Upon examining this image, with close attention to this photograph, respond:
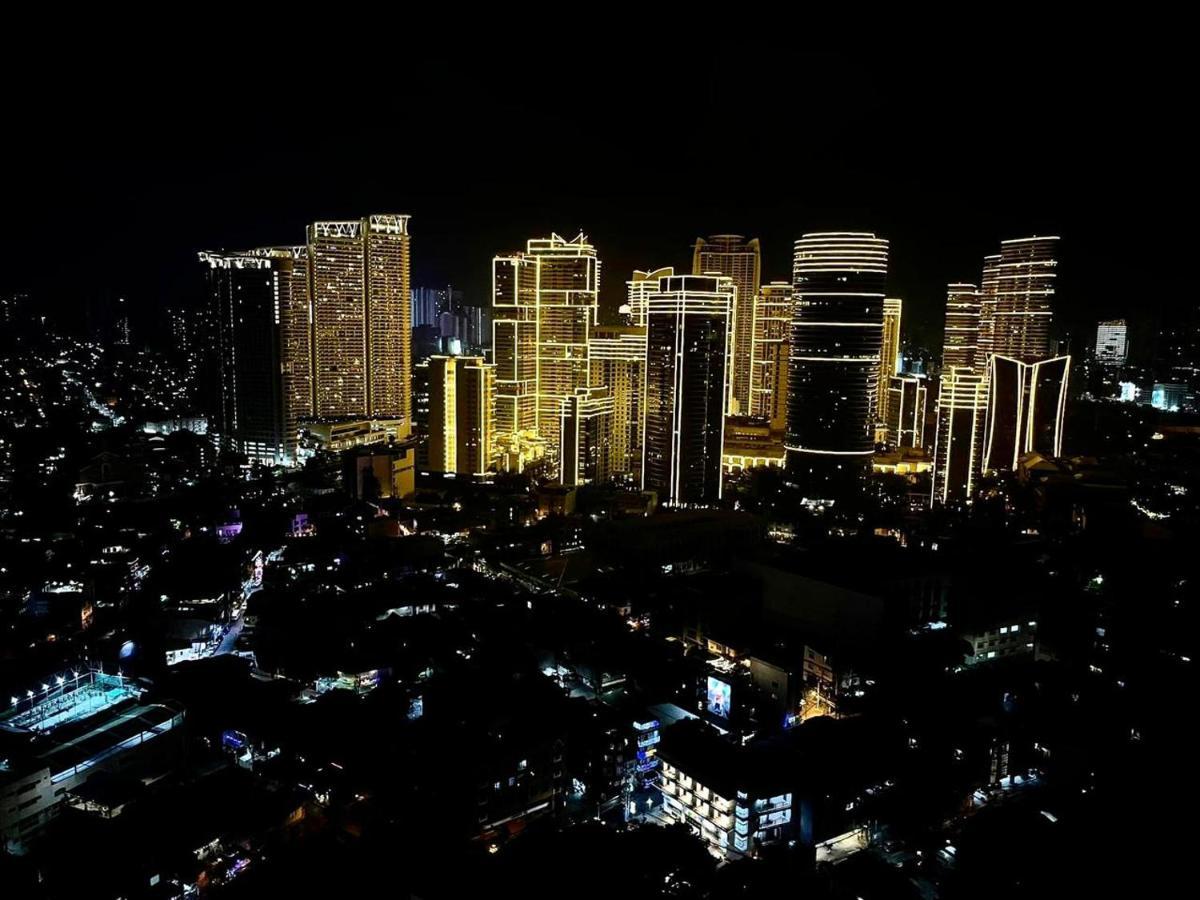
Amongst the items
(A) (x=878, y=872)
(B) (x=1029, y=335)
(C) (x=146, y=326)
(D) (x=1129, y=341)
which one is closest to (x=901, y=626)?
(A) (x=878, y=872)

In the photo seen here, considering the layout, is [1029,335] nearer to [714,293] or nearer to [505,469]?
[714,293]

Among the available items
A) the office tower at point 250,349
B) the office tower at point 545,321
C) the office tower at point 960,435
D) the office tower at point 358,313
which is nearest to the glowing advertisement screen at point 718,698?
the office tower at point 960,435

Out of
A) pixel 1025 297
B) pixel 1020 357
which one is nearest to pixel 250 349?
pixel 1020 357

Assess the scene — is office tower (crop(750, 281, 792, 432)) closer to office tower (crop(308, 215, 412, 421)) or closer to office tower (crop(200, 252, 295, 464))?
office tower (crop(308, 215, 412, 421))

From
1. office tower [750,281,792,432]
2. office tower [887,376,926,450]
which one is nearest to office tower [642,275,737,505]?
office tower [750,281,792,432]

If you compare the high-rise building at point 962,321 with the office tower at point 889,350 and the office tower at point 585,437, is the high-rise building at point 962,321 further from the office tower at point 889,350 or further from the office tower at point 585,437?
the office tower at point 585,437

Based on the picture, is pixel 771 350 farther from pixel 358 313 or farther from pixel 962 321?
pixel 358 313
